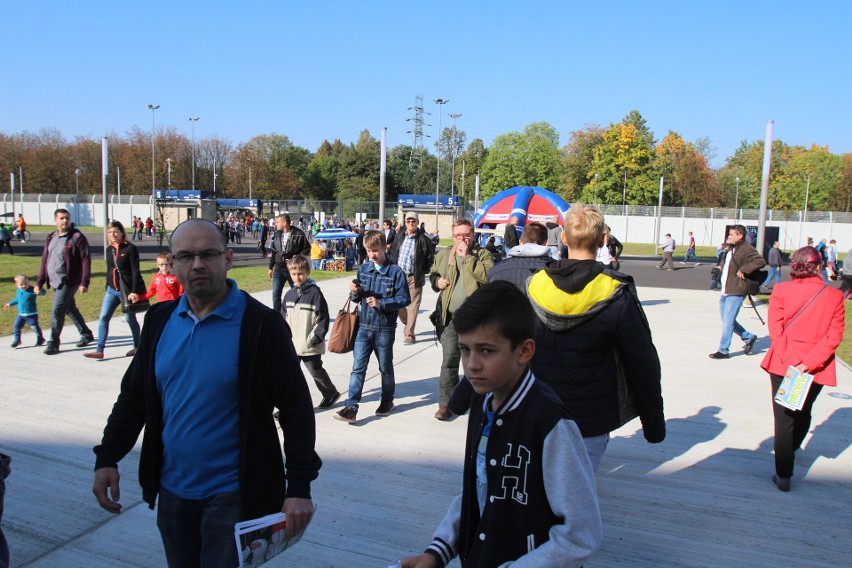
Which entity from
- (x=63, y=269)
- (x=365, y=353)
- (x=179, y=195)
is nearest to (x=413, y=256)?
(x=365, y=353)

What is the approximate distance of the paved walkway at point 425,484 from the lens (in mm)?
3768

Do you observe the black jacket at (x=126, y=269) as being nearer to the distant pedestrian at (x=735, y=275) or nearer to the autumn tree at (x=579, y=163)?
the distant pedestrian at (x=735, y=275)

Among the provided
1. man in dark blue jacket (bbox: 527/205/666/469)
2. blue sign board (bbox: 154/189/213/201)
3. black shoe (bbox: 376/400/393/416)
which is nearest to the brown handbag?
black shoe (bbox: 376/400/393/416)

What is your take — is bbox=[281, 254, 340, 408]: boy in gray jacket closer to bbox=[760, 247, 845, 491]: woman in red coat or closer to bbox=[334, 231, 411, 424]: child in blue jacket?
bbox=[334, 231, 411, 424]: child in blue jacket

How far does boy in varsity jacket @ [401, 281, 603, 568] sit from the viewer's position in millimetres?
1717

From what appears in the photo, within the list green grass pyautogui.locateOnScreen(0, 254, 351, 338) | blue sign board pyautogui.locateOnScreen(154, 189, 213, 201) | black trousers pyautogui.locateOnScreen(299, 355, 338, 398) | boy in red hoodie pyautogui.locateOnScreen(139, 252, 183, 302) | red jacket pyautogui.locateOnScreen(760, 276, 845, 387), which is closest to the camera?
red jacket pyautogui.locateOnScreen(760, 276, 845, 387)

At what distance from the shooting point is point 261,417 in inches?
92.8

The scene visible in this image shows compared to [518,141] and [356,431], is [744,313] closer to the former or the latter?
[356,431]

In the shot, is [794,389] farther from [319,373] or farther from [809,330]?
[319,373]

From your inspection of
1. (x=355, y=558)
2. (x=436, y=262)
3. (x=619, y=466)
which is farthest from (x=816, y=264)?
(x=355, y=558)

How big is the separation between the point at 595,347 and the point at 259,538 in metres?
1.74

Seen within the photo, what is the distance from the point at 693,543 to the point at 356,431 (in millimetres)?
2945

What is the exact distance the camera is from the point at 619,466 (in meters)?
5.11

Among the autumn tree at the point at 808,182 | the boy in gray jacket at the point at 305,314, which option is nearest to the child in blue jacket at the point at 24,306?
the boy in gray jacket at the point at 305,314
